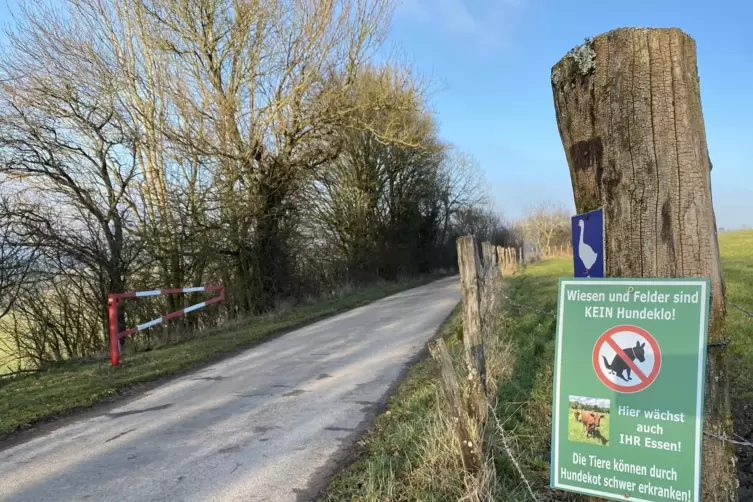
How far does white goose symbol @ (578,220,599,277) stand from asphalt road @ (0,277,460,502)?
2.50 metres

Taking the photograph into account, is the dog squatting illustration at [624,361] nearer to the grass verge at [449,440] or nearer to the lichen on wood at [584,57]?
the lichen on wood at [584,57]

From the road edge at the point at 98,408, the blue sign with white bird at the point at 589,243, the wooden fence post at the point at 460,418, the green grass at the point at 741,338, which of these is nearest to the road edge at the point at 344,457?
the road edge at the point at 98,408

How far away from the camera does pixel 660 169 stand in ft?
7.00

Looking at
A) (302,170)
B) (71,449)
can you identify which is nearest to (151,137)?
(302,170)

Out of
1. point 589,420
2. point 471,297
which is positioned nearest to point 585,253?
point 589,420

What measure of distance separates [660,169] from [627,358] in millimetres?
754

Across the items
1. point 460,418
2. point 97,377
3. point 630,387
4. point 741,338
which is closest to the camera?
point 630,387

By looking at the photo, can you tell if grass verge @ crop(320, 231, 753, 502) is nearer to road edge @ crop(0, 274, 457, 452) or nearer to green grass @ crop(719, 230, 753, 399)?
green grass @ crop(719, 230, 753, 399)

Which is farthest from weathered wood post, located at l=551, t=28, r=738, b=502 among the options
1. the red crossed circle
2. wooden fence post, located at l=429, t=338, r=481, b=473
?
wooden fence post, located at l=429, t=338, r=481, b=473

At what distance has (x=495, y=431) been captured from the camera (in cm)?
372

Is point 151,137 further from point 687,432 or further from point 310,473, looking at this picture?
point 687,432

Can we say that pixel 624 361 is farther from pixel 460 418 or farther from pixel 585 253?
pixel 460 418

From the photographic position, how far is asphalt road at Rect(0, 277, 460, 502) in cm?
390

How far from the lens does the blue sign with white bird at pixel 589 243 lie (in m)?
2.29
